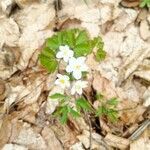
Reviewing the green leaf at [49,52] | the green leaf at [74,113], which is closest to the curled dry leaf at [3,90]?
the green leaf at [49,52]

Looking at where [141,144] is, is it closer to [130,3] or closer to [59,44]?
[59,44]

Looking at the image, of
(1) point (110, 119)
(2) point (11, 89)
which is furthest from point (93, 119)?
(2) point (11, 89)

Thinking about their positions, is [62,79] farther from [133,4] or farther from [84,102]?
[133,4]

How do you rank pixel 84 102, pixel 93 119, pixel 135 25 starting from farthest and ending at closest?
pixel 135 25 → pixel 93 119 → pixel 84 102

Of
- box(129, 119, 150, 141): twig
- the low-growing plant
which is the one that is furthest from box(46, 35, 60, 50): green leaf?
box(129, 119, 150, 141): twig

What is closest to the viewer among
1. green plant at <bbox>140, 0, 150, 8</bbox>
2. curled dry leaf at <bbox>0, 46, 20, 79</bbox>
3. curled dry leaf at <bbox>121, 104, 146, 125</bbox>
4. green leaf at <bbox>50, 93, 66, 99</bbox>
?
green leaf at <bbox>50, 93, 66, 99</bbox>

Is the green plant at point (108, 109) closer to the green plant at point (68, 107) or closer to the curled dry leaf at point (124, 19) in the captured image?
the green plant at point (68, 107)

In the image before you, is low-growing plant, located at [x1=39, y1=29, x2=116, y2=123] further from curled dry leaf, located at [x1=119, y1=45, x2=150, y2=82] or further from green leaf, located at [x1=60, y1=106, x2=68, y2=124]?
curled dry leaf, located at [x1=119, y1=45, x2=150, y2=82]
